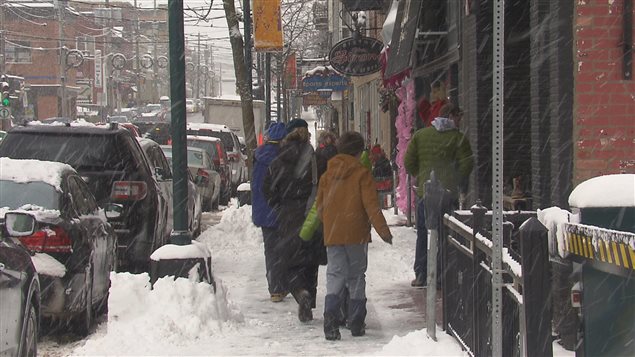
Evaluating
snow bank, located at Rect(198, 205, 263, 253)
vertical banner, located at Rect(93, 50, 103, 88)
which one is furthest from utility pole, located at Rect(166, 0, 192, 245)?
vertical banner, located at Rect(93, 50, 103, 88)

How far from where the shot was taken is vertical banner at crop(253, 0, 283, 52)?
72.4 feet

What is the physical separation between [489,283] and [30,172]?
454 cm

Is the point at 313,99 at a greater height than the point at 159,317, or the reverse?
the point at 313,99

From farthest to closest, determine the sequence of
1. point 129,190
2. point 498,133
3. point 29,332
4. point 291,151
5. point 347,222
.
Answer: point 129,190, point 291,151, point 347,222, point 29,332, point 498,133

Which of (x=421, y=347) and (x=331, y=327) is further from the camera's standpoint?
(x=331, y=327)

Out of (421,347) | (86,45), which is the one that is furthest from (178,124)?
(86,45)

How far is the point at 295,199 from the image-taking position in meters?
9.82

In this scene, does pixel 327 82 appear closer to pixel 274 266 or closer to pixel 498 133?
pixel 274 266

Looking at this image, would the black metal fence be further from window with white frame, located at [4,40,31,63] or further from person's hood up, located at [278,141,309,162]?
window with white frame, located at [4,40,31,63]

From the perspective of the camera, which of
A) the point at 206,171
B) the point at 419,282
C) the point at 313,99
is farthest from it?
the point at 313,99

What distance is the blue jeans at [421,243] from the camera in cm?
1076

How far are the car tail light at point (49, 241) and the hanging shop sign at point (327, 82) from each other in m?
25.3

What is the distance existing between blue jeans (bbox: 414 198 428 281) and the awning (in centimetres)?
348

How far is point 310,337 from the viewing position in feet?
28.0
